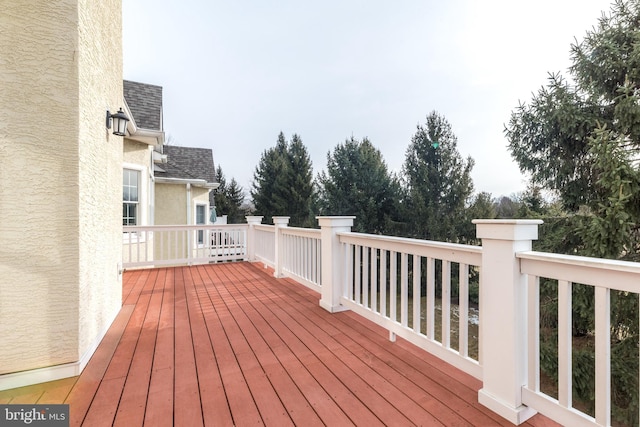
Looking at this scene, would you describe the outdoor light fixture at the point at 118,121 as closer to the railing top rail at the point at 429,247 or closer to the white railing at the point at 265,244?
the railing top rail at the point at 429,247

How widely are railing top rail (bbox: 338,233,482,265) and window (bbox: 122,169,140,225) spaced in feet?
19.8

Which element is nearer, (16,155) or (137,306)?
(16,155)

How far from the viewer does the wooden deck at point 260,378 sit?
167 cm

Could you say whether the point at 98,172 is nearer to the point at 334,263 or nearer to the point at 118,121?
the point at 118,121

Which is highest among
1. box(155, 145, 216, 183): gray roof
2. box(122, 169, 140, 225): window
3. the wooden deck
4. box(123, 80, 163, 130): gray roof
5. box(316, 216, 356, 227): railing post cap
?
box(123, 80, 163, 130): gray roof

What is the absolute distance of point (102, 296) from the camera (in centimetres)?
274

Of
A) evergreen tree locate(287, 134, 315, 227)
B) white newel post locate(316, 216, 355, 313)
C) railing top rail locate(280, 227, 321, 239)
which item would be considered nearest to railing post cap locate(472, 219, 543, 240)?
white newel post locate(316, 216, 355, 313)

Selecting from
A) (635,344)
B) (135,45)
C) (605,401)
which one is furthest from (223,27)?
(635,344)

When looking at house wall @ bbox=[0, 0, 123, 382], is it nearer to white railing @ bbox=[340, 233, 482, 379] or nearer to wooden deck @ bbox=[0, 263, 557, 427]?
wooden deck @ bbox=[0, 263, 557, 427]

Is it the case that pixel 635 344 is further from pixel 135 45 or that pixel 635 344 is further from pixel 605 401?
pixel 135 45

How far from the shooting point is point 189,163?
1277 cm

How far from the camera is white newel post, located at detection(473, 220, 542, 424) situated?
161cm

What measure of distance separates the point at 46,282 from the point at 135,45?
879cm

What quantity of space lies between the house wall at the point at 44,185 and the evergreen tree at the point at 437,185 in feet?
42.8
